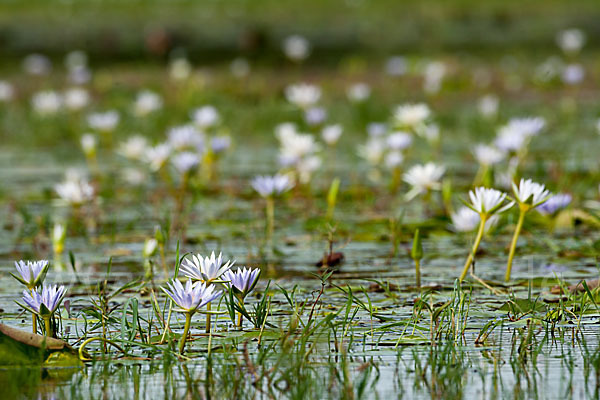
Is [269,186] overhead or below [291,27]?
below

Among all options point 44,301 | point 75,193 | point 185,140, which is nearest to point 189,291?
point 44,301

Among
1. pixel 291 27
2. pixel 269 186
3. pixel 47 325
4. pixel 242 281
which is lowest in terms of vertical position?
pixel 47 325

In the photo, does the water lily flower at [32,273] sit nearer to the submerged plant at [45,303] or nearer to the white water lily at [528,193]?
the submerged plant at [45,303]

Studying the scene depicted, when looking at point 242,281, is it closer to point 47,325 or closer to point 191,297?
point 191,297

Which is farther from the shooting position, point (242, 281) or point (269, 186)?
point (269, 186)

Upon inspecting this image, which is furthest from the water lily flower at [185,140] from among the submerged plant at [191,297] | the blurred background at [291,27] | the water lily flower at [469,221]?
the blurred background at [291,27]

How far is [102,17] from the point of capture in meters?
20.9

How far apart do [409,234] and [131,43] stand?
16.0 meters

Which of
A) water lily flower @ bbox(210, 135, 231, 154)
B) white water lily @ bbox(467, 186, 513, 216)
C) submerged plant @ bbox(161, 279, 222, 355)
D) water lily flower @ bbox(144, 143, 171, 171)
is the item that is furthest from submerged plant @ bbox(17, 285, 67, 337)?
water lily flower @ bbox(210, 135, 231, 154)

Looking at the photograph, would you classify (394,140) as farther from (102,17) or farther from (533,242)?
(102,17)

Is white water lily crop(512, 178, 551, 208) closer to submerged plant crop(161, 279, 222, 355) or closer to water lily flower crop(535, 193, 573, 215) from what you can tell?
water lily flower crop(535, 193, 573, 215)

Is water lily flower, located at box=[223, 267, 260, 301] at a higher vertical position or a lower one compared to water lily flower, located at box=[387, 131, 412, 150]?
lower

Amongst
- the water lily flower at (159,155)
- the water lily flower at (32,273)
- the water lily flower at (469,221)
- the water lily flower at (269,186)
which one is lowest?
the water lily flower at (32,273)

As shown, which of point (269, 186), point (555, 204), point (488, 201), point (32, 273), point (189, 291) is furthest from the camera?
point (269, 186)
